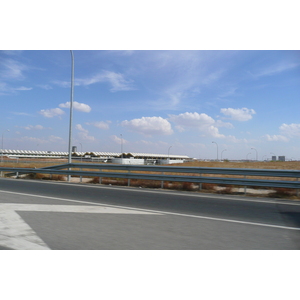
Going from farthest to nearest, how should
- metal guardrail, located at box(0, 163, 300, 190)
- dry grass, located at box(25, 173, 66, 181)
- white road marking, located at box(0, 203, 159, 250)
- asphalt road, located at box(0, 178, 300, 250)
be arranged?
dry grass, located at box(25, 173, 66, 181) → metal guardrail, located at box(0, 163, 300, 190) → asphalt road, located at box(0, 178, 300, 250) → white road marking, located at box(0, 203, 159, 250)

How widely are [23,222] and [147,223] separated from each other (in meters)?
2.62

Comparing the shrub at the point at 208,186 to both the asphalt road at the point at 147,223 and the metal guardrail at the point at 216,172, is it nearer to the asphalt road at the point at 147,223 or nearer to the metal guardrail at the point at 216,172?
the metal guardrail at the point at 216,172

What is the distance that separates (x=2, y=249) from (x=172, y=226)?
3151 mm

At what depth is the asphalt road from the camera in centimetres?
502

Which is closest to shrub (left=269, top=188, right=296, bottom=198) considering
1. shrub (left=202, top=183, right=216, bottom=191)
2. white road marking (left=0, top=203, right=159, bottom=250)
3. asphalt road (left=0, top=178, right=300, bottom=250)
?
asphalt road (left=0, top=178, right=300, bottom=250)

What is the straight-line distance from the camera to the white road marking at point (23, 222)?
4875 mm

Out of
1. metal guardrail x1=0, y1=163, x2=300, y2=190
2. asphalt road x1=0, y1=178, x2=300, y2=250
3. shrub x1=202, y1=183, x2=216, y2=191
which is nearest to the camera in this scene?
asphalt road x1=0, y1=178, x2=300, y2=250

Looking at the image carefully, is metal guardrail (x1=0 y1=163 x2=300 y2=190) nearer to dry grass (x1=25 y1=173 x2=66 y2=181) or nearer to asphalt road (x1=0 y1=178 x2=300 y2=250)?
asphalt road (x1=0 y1=178 x2=300 y2=250)

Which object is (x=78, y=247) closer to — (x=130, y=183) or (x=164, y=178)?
(x=164, y=178)

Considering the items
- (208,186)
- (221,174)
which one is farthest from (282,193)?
(208,186)

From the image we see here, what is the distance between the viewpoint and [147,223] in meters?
6.44

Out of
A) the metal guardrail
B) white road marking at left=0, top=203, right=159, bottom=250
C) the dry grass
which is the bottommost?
white road marking at left=0, top=203, right=159, bottom=250

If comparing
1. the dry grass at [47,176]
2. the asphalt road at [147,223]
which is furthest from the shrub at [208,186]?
the dry grass at [47,176]

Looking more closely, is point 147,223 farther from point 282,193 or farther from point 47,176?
point 47,176
